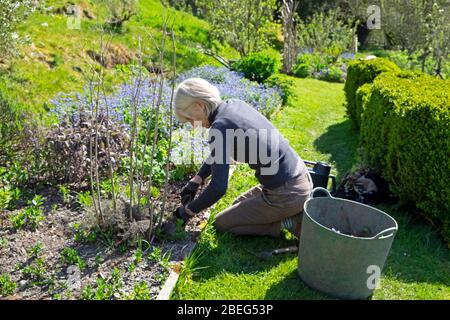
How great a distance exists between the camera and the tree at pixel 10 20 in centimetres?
556

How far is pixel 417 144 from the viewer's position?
417 centimetres

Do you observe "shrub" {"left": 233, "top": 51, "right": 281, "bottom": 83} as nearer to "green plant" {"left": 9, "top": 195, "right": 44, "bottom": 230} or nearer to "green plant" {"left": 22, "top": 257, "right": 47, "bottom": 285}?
"green plant" {"left": 9, "top": 195, "right": 44, "bottom": 230}

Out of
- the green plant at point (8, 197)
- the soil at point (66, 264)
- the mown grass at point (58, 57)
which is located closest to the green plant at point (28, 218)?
the soil at point (66, 264)

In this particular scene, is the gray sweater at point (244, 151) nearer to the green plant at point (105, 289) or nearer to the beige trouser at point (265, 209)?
the beige trouser at point (265, 209)

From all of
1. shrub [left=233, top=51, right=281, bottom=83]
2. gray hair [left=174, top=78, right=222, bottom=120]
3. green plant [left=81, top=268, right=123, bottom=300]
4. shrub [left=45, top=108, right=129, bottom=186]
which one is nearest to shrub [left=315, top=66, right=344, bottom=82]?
shrub [left=233, top=51, right=281, bottom=83]

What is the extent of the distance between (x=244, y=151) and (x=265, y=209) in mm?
570

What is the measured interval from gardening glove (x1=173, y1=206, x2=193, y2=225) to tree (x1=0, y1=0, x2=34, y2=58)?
358 centimetres

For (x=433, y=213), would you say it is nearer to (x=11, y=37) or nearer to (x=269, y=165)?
(x=269, y=165)

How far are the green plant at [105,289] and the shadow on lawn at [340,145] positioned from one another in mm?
3268

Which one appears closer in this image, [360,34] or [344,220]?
[344,220]

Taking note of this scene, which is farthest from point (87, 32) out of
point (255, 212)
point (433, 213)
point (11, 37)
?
point (433, 213)

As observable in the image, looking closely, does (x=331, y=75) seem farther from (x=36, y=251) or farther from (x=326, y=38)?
(x=36, y=251)

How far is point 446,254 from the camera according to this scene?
3920mm
